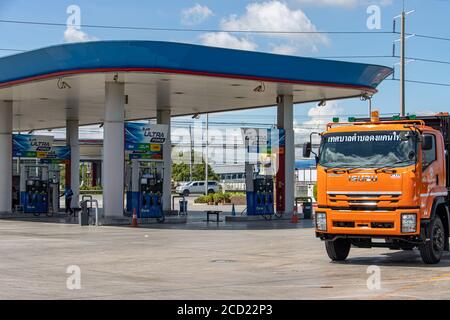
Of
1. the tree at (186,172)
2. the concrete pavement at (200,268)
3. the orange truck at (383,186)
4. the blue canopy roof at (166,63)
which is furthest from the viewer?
the tree at (186,172)

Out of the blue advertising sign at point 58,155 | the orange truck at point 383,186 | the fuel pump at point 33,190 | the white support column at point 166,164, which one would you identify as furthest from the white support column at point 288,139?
the orange truck at point 383,186

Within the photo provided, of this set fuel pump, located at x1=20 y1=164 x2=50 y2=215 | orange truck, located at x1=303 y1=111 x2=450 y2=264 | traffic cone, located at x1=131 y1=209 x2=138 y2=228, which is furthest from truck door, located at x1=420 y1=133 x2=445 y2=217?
fuel pump, located at x1=20 y1=164 x2=50 y2=215

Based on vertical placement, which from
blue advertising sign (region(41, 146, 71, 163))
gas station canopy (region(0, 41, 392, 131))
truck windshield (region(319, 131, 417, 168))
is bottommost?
truck windshield (region(319, 131, 417, 168))

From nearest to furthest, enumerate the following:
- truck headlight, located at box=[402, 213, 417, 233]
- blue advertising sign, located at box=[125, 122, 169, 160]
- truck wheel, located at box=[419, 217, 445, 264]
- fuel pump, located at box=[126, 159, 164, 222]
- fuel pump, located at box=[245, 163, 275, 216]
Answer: truck headlight, located at box=[402, 213, 417, 233], truck wheel, located at box=[419, 217, 445, 264], blue advertising sign, located at box=[125, 122, 169, 160], fuel pump, located at box=[126, 159, 164, 222], fuel pump, located at box=[245, 163, 275, 216]

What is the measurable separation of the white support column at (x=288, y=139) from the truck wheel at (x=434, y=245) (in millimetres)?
17083

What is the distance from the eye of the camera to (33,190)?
37219 millimetres

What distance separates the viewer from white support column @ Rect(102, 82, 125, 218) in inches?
1112

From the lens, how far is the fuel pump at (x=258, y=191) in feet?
105

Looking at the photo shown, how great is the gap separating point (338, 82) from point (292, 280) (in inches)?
744

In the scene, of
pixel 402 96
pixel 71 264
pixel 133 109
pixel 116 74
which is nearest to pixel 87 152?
pixel 133 109

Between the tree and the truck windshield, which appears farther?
the tree

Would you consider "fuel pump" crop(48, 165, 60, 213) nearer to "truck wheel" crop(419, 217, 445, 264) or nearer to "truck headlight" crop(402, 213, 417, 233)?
"truck wheel" crop(419, 217, 445, 264)

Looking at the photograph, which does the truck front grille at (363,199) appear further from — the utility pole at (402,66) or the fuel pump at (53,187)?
the fuel pump at (53,187)

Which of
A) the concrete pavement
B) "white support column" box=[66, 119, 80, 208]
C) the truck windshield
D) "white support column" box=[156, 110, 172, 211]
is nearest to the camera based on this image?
the concrete pavement
